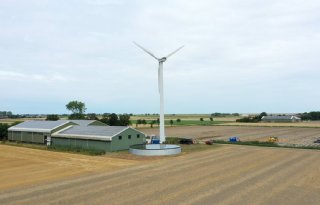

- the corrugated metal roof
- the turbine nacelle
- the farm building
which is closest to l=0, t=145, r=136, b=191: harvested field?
the farm building

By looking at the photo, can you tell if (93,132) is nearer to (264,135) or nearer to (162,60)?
(162,60)

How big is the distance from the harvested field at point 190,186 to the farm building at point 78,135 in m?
16.0

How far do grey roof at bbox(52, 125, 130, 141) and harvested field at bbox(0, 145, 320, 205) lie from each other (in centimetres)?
1650

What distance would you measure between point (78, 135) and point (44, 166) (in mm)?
20304

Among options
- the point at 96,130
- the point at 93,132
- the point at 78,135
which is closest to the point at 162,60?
the point at 96,130

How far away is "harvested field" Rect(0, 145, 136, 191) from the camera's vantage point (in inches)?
1495

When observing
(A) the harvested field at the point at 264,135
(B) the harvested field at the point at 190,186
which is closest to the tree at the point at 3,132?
(A) the harvested field at the point at 264,135

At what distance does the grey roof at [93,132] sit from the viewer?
62169 mm

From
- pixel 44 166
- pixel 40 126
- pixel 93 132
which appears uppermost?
pixel 40 126

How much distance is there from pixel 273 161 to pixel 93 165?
27.8m

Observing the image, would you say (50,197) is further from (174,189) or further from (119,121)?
(119,121)

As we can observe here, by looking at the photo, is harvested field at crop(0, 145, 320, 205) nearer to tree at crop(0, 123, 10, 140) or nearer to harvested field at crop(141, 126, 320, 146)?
harvested field at crop(141, 126, 320, 146)

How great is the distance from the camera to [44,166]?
46.4 meters

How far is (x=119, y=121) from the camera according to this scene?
11581cm
